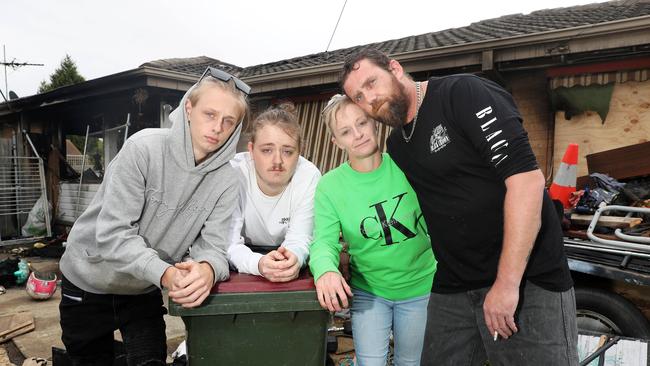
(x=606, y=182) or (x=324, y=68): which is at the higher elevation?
(x=324, y=68)

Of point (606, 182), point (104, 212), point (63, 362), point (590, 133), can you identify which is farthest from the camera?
point (590, 133)

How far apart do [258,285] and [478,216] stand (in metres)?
0.90

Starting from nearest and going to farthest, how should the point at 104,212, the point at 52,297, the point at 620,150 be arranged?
the point at 104,212, the point at 620,150, the point at 52,297

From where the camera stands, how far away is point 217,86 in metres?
1.90

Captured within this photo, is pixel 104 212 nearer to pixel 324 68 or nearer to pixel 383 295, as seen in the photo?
pixel 383 295

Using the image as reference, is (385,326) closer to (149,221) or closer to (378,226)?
(378,226)

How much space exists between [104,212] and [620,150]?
5.34 meters

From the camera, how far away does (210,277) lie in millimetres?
1592

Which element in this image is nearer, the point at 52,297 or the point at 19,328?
the point at 19,328

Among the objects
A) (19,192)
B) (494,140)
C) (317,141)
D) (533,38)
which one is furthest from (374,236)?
(19,192)

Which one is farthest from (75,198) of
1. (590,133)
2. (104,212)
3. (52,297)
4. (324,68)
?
(590,133)

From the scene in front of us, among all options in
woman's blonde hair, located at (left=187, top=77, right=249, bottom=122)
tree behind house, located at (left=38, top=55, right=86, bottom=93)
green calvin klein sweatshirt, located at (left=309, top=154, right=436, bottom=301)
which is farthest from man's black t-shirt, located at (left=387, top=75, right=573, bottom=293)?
tree behind house, located at (left=38, top=55, right=86, bottom=93)

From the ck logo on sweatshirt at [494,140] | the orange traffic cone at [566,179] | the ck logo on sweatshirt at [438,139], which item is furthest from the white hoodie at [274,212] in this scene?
the orange traffic cone at [566,179]

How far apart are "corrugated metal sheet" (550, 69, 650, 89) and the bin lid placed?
4972 millimetres
